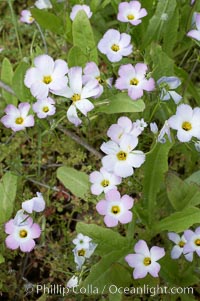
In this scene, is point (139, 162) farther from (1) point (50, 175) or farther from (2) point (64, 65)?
(1) point (50, 175)

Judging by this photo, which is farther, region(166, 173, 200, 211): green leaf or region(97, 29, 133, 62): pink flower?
region(97, 29, 133, 62): pink flower

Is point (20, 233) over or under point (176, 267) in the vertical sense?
over

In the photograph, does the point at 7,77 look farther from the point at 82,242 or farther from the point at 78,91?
the point at 82,242

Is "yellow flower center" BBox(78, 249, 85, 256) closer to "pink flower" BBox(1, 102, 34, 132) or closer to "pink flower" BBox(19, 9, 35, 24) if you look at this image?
"pink flower" BBox(1, 102, 34, 132)

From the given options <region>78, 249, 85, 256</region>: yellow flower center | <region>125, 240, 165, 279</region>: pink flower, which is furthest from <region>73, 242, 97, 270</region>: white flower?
<region>125, 240, 165, 279</region>: pink flower

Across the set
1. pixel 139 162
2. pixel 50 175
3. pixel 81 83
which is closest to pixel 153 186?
pixel 139 162
